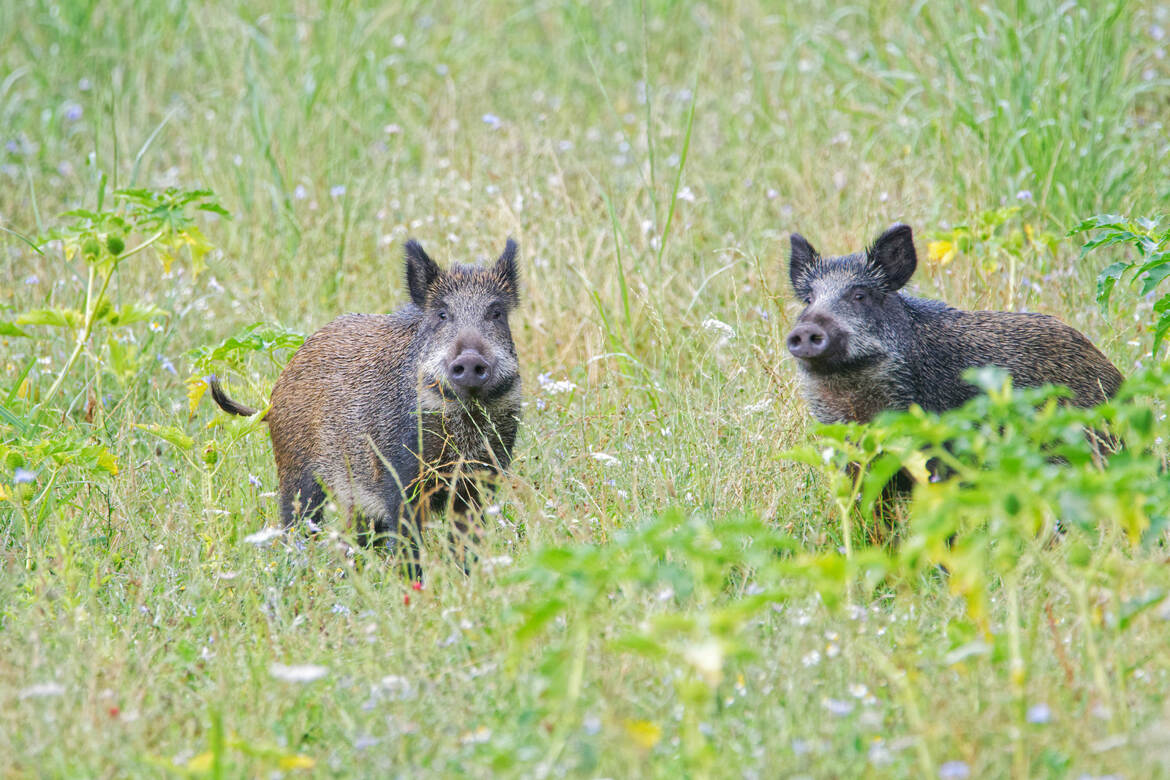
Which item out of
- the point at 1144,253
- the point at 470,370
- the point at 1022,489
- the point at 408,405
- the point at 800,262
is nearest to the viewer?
the point at 1022,489

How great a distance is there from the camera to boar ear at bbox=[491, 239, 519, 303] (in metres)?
4.78

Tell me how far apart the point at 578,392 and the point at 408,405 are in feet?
3.27

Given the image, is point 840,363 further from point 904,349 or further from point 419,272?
point 419,272

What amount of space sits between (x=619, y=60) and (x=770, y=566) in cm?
664

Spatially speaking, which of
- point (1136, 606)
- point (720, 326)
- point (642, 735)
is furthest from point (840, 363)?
point (642, 735)

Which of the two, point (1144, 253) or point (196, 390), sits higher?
point (1144, 253)

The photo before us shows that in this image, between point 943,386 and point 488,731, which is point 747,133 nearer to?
point 943,386

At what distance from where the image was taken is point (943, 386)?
4438 millimetres

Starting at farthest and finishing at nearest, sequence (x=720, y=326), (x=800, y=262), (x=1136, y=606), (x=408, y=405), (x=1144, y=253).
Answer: (x=720, y=326)
(x=800, y=262)
(x=408, y=405)
(x=1144, y=253)
(x=1136, y=606)

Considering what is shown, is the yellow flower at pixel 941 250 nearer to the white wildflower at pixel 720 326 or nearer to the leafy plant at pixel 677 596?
the white wildflower at pixel 720 326

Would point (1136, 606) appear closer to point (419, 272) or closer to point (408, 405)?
point (408, 405)

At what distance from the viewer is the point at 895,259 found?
179 inches

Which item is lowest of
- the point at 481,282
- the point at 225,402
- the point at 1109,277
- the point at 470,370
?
the point at 225,402

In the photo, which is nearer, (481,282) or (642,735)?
(642,735)
